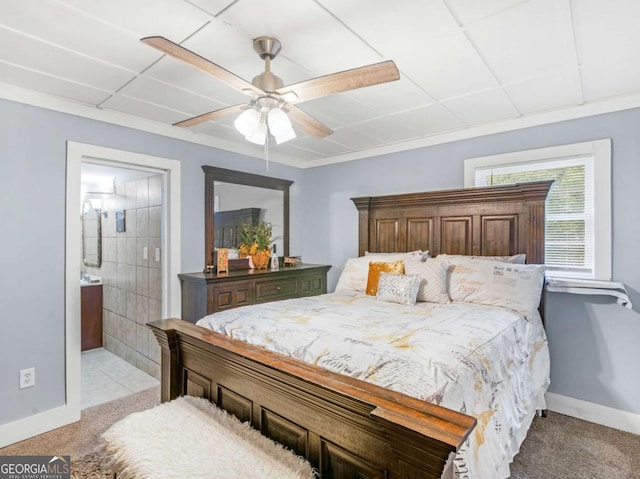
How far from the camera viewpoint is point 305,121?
2141 millimetres

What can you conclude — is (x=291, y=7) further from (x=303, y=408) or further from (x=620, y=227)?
(x=620, y=227)

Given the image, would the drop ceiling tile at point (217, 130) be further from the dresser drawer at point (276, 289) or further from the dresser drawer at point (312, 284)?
the dresser drawer at point (312, 284)

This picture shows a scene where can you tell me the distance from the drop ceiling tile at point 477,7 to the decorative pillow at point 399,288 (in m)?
1.72

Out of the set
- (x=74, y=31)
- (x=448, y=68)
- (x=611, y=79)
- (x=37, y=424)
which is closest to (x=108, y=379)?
(x=37, y=424)

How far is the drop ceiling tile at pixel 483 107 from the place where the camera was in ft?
8.38

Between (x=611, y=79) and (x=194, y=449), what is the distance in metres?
3.20

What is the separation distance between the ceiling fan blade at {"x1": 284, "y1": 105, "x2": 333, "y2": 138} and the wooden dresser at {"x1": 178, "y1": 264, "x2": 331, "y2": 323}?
1.62m

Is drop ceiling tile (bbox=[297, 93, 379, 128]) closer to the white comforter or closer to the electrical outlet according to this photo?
the white comforter

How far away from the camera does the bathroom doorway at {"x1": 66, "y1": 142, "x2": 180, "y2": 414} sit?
266cm

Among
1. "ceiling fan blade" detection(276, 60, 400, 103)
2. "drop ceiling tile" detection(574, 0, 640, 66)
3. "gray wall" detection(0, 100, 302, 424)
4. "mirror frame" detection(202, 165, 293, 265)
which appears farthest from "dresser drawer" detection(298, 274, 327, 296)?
"drop ceiling tile" detection(574, 0, 640, 66)

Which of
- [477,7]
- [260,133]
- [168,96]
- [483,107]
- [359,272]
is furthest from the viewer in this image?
[359,272]

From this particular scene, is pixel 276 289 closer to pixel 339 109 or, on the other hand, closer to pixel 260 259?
pixel 260 259

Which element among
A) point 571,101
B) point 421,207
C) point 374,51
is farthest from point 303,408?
point 571,101

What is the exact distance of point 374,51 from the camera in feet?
6.42
